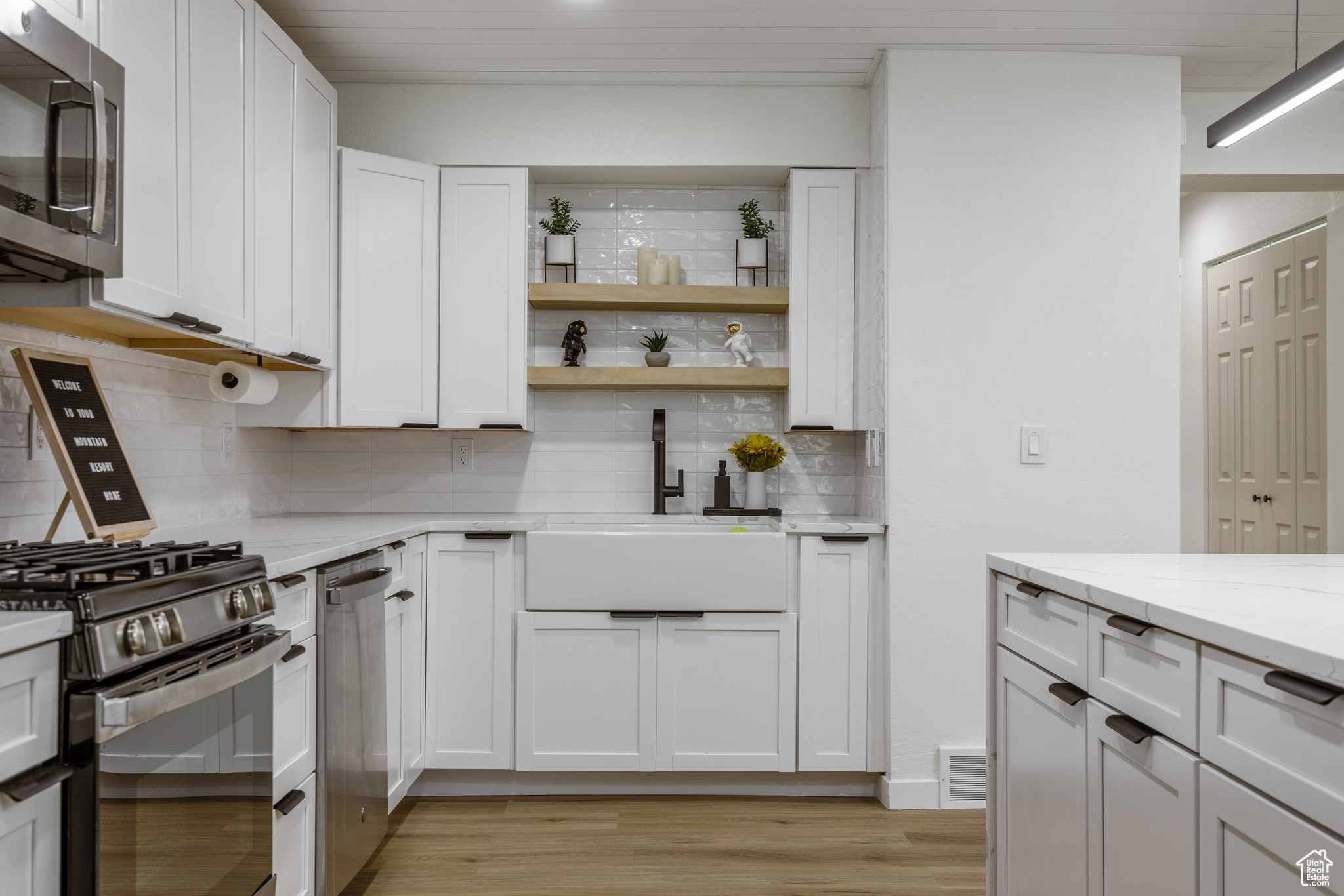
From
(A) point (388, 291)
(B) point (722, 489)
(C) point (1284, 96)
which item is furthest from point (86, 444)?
(C) point (1284, 96)

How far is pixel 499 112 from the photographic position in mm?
2932

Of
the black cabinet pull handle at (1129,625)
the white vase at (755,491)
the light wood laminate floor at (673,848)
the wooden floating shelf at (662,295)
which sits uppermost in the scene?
the wooden floating shelf at (662,295)

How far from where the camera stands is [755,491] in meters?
3.08

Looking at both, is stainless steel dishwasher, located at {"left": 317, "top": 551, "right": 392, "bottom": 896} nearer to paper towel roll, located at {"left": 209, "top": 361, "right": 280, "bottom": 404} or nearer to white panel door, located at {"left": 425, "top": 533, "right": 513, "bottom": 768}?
white panel door, located at {"left": 425, "top": 533, "right": 513, "bottom": 768}

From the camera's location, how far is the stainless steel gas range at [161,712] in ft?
3.46

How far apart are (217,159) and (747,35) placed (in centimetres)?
165

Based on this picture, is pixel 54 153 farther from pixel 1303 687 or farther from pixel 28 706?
pixel 1303 687

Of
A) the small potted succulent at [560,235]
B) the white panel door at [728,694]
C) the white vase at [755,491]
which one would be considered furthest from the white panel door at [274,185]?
the white vase at [755,491]

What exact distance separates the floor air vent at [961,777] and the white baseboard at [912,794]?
0.02 meters

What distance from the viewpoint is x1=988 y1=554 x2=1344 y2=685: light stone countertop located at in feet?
3.07

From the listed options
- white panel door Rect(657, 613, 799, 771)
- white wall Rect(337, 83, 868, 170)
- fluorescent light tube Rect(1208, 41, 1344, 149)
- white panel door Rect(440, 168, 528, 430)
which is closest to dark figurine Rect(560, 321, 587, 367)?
white panel door Rect(440, 168, 528, 430)

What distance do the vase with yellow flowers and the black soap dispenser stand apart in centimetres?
8

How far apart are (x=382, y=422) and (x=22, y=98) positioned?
1.58 m

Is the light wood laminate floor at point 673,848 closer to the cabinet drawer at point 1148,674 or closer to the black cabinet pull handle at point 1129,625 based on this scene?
the cabinet drawer at point 1148,674
